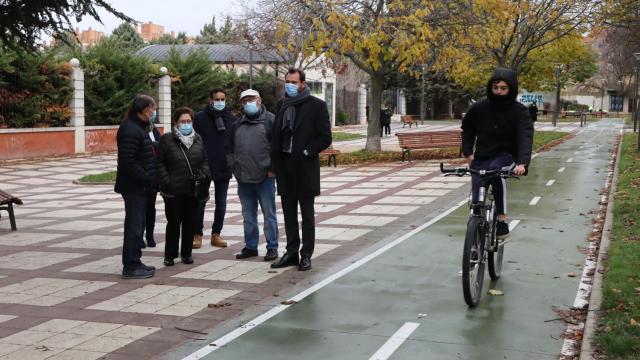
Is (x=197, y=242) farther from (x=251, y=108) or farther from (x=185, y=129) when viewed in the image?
(x=251, y=108)

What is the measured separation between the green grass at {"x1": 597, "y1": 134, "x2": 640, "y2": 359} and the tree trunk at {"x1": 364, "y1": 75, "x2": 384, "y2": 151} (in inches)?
522

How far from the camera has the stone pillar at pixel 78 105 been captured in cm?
2688

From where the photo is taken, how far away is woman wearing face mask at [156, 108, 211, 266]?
8484mm

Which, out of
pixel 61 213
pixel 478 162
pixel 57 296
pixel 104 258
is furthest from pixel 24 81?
pixel 478 162

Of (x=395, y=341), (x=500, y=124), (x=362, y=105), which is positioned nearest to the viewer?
(x=395, y=341)

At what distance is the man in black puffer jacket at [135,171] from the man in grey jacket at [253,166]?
113cm

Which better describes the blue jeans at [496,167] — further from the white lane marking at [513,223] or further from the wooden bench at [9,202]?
the wooden bench at [9,202]

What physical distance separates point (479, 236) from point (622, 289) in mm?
1380

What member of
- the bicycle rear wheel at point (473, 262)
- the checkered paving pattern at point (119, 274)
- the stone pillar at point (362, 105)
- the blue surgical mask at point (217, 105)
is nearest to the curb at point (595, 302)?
the bicycle rear wheel at point (473, 262)

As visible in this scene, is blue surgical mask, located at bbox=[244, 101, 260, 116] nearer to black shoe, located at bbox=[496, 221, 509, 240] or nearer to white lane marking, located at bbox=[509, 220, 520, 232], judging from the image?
black shoe, located at bbox=[496, 221, 509, 240]

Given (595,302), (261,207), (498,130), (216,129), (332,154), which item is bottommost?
(595,302)

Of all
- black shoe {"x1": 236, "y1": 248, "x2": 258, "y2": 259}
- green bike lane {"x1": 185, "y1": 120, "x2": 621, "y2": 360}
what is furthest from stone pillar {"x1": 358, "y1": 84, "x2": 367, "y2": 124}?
black shoe {"x1": 236, "y1": 248, "x2": 258, "y2": 259}

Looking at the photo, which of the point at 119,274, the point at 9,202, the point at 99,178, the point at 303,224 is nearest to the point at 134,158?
the point at 119,274

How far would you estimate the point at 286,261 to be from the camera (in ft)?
27.8
